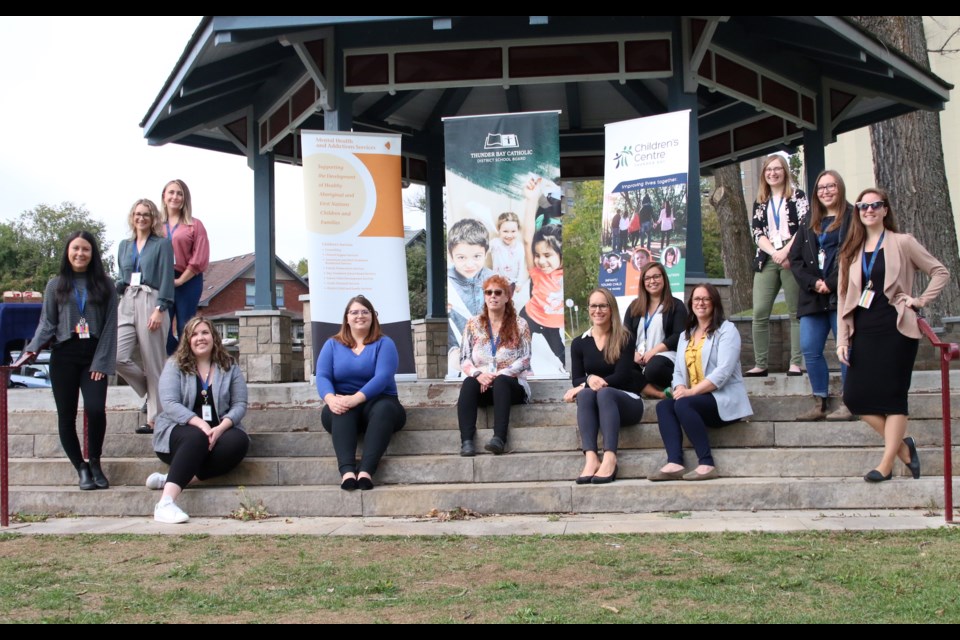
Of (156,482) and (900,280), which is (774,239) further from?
(156,482)

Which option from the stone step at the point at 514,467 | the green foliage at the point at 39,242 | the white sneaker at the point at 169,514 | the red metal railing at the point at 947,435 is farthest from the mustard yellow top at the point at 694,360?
the green foliage at the point at 39,242

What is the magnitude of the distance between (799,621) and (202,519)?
4.29m

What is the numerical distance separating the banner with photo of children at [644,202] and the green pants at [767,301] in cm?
72

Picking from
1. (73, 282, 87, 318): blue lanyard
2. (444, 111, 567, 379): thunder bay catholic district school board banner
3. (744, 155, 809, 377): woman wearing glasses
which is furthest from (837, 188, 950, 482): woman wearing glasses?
(73, 282, 87, 318): blue lanyard

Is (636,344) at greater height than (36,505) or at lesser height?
greater

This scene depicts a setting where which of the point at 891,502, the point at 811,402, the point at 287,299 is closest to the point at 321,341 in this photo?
the point at 811,402

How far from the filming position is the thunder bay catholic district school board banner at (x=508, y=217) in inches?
357

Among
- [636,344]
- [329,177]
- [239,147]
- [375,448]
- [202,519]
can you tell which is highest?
[239,147]

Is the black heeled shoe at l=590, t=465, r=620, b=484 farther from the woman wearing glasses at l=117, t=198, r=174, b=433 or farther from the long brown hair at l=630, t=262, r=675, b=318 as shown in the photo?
the woman wearing glasses at l=117, t=198, r=174, b=433

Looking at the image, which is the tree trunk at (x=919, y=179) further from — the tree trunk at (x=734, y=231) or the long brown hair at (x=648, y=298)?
the long brown hair at (x=648, y=298)

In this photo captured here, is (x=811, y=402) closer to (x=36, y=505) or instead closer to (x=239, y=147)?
(x=36, y=505)

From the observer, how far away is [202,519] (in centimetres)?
674

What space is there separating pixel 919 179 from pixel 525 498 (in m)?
8.59

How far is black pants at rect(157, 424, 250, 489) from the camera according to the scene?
6770 millimetres
